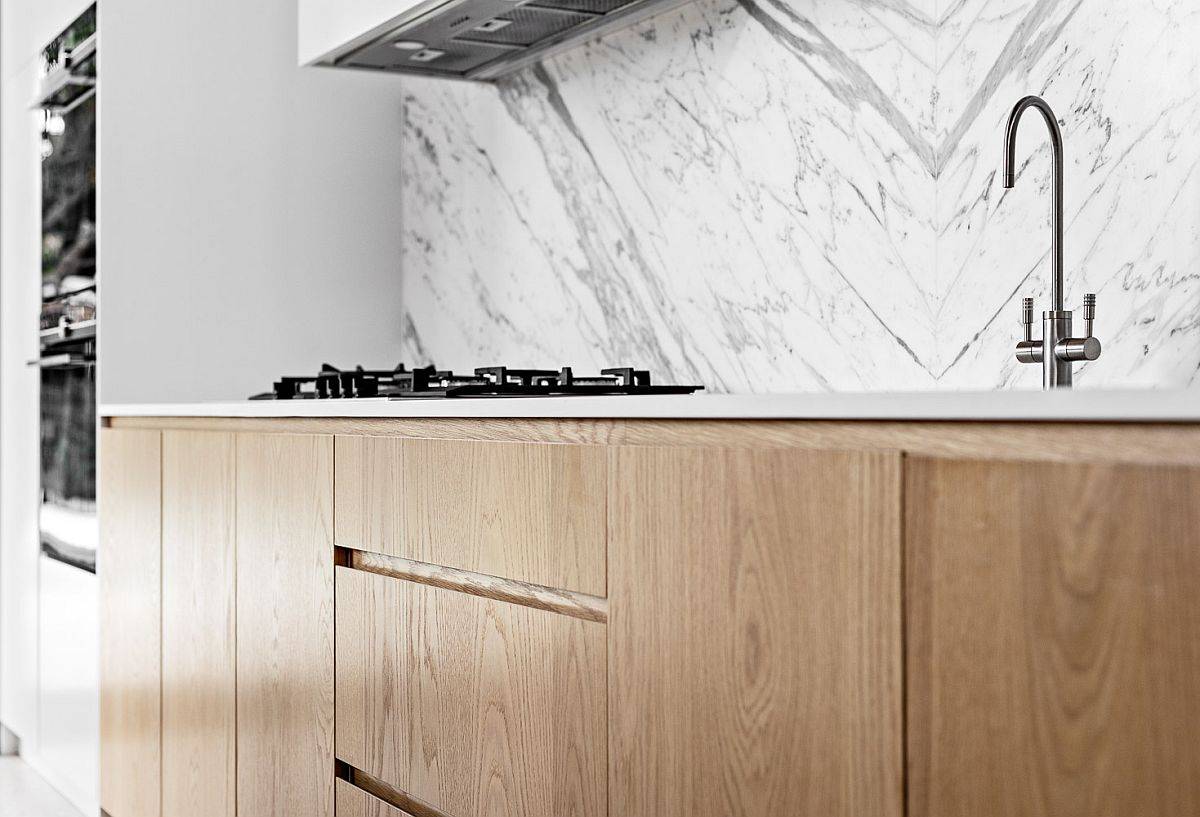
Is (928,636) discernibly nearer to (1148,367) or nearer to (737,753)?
(737,753)

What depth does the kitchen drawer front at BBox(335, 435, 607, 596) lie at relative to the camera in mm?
1386

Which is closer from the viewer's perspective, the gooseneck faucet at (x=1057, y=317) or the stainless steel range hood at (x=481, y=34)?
the gooseneck faucet at (x=1057, y=317)

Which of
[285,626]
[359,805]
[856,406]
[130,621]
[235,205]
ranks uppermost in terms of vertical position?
[235,205]

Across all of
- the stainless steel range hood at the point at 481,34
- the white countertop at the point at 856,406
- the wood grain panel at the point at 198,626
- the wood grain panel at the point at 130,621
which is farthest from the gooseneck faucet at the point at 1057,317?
the wood grain panel at the point at 130,621

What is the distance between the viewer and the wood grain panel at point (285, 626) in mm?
1946

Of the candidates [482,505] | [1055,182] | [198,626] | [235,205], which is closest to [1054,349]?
[1055,182]

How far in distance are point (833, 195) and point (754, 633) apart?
1.03m

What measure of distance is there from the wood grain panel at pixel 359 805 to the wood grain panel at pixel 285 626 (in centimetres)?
3

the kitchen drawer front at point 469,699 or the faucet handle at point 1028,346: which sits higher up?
the faucet handle at point 1028,346

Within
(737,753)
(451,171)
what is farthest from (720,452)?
(451,171)

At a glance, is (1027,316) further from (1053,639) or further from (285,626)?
(285,626)

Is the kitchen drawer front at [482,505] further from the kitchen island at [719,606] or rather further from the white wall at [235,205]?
the white wall at [235,205]

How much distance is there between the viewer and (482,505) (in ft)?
5.13

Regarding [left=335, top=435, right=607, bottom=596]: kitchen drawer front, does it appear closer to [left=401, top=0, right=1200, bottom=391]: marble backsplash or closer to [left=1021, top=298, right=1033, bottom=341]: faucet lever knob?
[left=1021, top=298, right=1033, bottom=341]: faucet lever knob
